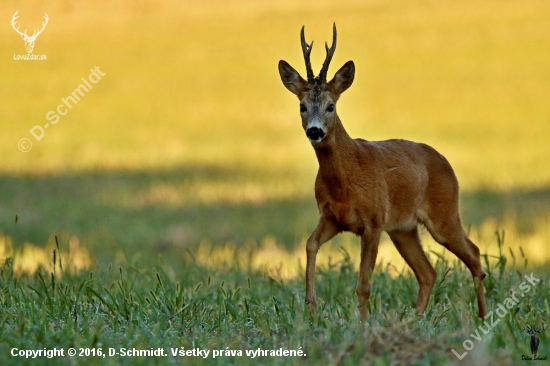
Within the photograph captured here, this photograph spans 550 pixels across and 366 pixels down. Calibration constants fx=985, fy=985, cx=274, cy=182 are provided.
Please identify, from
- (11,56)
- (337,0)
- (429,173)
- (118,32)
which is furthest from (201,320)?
(337,0)

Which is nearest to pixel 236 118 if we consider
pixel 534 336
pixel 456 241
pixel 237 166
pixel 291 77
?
pixel 237 166

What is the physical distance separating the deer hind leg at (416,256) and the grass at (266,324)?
0.54 feet

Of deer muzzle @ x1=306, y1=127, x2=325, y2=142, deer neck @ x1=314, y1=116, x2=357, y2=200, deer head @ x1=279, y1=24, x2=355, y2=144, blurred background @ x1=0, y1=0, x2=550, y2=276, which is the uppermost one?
blurred background @ x1=0, y1=0, x2=550, y2=276

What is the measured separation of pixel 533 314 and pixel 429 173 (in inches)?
66.3

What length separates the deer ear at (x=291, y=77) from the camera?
26.1 feet

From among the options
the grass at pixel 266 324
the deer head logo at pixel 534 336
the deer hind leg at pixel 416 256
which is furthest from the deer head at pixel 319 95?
the deer head logo at pixel 534 336

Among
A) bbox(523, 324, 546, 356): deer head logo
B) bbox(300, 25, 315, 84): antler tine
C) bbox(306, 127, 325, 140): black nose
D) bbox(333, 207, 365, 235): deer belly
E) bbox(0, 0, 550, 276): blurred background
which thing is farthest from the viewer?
bbox(0, 0, 550, 276): blurred background

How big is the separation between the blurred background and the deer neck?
8.13ft

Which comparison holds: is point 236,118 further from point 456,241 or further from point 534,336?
point 534,336

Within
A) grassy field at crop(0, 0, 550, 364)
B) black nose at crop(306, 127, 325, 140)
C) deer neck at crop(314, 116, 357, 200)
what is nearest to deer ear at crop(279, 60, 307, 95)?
deer neck at crop(314, 116, 357, 200)

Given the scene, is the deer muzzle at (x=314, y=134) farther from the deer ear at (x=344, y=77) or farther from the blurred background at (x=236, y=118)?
the blurred background at (x=236, y=118)

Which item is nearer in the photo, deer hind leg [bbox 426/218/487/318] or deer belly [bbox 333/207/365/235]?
deer belly [bbox 333/207/365/235]

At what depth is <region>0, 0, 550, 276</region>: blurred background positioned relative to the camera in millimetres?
15625

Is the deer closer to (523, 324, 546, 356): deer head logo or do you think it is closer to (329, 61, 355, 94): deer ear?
(329, 61, 355, 94): deer ear
